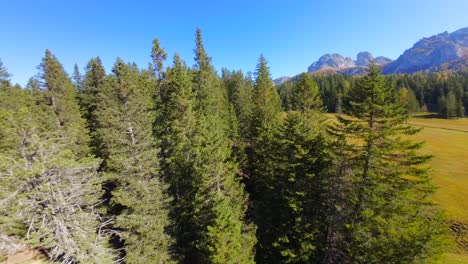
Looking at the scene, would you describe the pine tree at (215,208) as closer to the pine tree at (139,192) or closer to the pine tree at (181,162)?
the pine tree at (181,162)

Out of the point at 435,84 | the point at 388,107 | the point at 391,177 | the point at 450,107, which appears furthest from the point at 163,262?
the point at 435,84

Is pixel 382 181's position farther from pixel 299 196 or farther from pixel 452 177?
pixel 452 177

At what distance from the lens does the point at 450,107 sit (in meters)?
88.2

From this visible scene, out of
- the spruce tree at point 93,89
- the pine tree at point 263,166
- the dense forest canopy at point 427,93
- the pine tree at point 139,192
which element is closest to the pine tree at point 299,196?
the pine tree at point 263,166

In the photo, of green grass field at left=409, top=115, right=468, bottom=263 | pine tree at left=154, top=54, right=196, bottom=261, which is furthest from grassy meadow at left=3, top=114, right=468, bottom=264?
pine tree at left=154, top=54, right=196, bottom=261

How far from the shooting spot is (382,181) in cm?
1498

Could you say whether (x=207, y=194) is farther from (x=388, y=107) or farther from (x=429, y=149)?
(x=429, y=149)

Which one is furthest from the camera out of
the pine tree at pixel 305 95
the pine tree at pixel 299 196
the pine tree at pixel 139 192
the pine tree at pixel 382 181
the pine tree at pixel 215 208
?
the pine tree at pixel 305 95

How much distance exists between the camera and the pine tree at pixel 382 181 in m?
14.1

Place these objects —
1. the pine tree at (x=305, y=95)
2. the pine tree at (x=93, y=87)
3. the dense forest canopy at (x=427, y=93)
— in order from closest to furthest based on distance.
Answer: the pine tree at (x=305, y=95), the pine tree at (x=93, y=87), the dense forest canopy at (x=427, y=93)

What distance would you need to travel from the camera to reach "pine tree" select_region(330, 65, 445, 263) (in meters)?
14.1

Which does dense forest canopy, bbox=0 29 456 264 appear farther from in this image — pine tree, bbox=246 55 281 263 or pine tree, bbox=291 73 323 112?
pine tree, bbox=291 73 323 112

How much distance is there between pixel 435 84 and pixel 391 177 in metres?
126

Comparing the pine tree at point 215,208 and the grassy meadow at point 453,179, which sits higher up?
the pine tree at point 215,208
